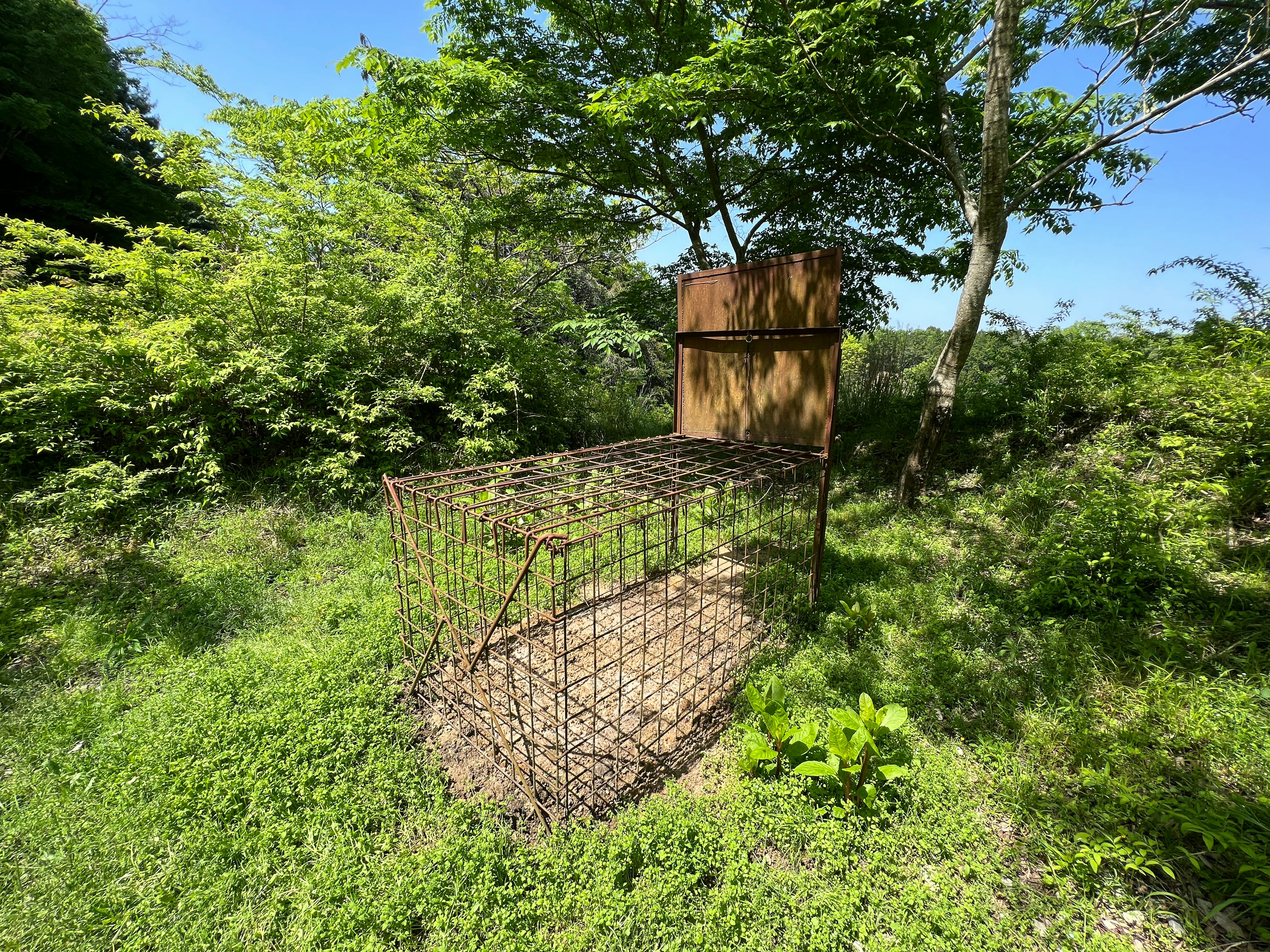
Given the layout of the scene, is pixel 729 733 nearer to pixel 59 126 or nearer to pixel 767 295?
pixel 767 295

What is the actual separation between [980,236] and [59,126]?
17.9 meters

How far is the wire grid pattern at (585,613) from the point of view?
2.54 m

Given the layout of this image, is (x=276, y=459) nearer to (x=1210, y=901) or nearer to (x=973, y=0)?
(x=1210, y=901)

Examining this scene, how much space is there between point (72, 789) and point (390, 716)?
1591mm

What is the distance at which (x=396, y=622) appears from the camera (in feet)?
12.7

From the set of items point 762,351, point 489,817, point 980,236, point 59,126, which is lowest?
point 489,817

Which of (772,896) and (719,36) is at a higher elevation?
(719,36)

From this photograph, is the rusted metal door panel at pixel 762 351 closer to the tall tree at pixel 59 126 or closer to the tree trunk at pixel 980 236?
the tree trunk at pixel 980 236

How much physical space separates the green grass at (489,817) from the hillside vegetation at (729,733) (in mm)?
16

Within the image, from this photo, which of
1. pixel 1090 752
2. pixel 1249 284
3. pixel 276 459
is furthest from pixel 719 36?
pixel 1090 752

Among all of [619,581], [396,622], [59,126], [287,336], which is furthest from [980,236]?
[59,126]

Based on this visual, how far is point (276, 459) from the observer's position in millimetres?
6246

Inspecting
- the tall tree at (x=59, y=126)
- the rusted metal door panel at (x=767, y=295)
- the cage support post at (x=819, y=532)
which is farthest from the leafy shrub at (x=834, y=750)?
the tall tree at (x=59, y=126)

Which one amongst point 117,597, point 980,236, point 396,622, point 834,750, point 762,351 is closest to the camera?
point 834,750
